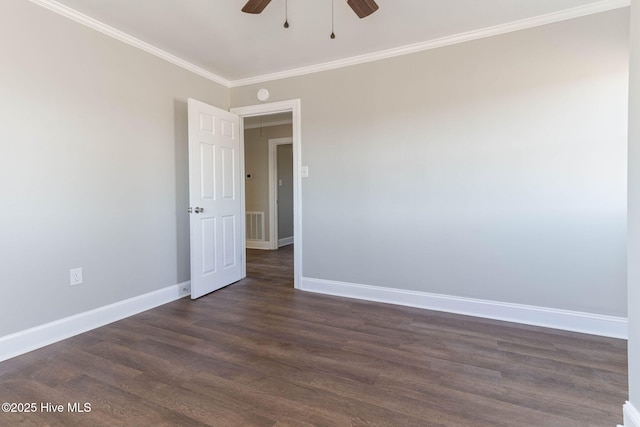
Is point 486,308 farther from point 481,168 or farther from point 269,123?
point 269,123

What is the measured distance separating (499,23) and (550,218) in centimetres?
161

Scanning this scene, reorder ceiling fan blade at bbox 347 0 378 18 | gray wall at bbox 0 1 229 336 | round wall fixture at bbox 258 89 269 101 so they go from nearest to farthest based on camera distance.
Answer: ceiling fan blade at bbox 347 0 378 18, gray wall at bbox 0 1 229 336, round wall fixture at bbox 258 89 269 101

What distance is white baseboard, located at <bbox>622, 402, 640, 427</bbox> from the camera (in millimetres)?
1182

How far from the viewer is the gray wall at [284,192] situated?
6422 millimetres

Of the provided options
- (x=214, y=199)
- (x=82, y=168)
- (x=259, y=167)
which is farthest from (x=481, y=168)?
(x=259, y=167)

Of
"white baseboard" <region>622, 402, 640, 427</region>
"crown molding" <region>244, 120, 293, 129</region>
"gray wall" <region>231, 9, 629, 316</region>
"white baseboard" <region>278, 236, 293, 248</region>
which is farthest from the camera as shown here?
"white baseboard" <region>278, 236, 293, 248</region>

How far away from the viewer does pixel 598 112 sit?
2.28 meters

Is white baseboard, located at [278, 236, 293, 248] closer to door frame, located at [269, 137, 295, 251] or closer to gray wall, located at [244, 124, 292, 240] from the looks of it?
door frame, located at [269, 137, 295, 251]

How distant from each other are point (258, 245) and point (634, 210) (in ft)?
18.3

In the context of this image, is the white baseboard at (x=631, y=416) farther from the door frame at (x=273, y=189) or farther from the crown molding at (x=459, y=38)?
the door frame at (x=273, y=189)

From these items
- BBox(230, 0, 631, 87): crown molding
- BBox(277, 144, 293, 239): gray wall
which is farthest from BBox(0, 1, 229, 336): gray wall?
BBox(277, 144, 293, 239): gray wall

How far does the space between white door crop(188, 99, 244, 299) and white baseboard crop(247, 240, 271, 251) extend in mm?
2230

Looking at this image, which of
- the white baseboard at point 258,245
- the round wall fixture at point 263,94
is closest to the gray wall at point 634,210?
the round wall fixture at point 263,94

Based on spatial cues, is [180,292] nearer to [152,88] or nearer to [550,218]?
[152,88]
